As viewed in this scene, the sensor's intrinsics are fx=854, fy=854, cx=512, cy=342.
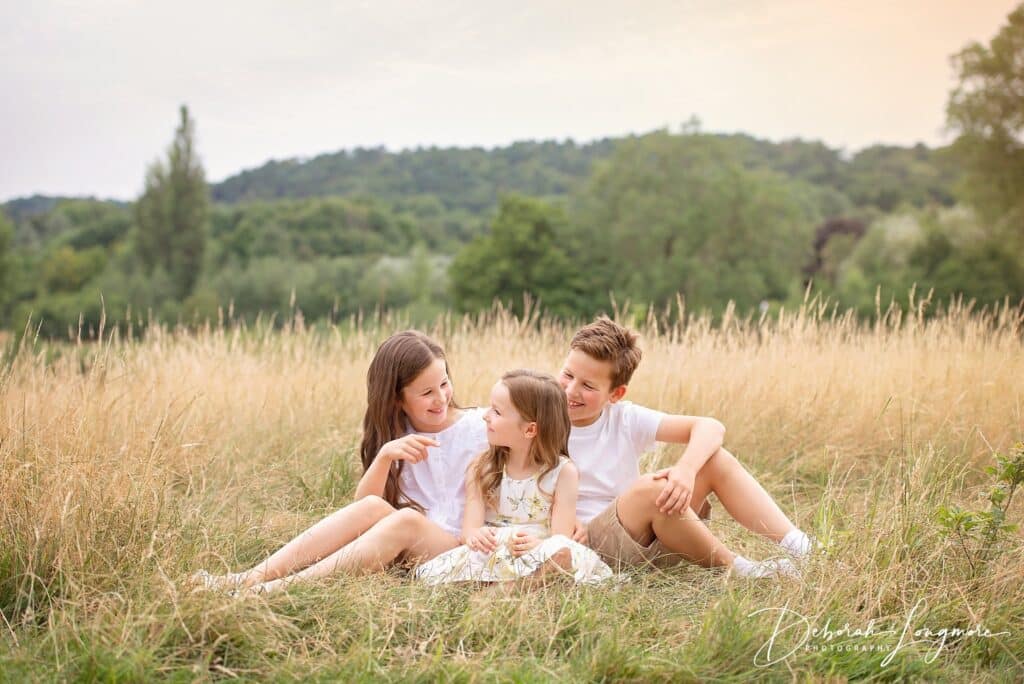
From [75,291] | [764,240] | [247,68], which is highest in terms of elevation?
[247,68]

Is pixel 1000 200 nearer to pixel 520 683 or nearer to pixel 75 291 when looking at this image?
pixel 520 683

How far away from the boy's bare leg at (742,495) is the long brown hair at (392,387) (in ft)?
3.54

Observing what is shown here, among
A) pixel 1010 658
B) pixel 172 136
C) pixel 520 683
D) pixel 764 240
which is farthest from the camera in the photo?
pixel 172 136

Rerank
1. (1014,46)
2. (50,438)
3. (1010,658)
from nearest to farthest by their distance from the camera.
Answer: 1. (1010,658)
2. (50,438)
3. (1014,46)

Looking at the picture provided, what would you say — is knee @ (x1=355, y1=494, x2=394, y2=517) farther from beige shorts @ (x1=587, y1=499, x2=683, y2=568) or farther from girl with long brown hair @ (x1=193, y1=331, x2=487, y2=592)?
beige shorts @ (x1=587, y1=499, x2=683, y2=568)

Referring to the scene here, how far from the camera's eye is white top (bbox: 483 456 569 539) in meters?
3.03

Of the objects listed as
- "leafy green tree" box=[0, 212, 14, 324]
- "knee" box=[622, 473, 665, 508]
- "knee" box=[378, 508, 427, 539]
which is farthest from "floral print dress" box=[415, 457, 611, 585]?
"leafy green tree" box=[0, 212, 14, 324]

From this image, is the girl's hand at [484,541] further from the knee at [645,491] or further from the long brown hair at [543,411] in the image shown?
the knee at [645,491]

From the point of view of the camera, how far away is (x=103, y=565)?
2590 mm

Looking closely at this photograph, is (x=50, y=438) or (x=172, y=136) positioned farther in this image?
(x=172, y=136)

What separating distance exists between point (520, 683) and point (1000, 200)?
73.9 feet

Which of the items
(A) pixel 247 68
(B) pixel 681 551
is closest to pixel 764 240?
(A) pixel 247 68

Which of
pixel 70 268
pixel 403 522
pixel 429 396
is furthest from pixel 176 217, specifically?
pixel 403 522

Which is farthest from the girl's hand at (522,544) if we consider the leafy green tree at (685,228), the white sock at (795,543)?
the leafy green tree at (685,228)
